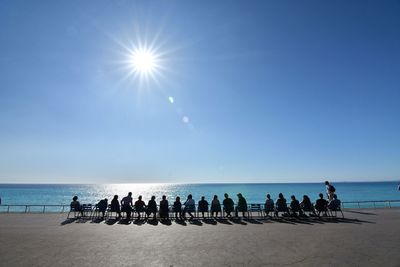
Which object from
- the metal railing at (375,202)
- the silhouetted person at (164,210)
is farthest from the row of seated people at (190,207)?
the metal railing at (375,202)

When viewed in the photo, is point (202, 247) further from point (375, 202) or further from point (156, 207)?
point (375, 202)

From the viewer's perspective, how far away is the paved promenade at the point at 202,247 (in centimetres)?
700

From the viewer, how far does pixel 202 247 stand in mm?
8578

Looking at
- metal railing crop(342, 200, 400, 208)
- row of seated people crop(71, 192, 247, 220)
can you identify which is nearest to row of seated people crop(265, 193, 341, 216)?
row of seated people crop(71, 192, 247, 220)

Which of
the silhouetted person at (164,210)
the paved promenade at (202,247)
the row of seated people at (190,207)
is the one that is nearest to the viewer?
the paved promenade at (202,247)

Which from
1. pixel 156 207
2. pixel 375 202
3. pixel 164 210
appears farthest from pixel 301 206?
pixel 375 202

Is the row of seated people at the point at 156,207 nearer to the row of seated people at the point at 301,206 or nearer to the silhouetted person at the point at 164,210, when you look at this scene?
the silhouetted person at the point at 164,210

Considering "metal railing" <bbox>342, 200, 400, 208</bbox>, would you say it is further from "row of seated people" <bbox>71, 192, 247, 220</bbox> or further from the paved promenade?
the paved promenade

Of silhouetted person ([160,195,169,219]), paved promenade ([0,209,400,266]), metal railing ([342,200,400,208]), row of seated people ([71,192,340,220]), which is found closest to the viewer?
paved promenade ([0,209,400,266])

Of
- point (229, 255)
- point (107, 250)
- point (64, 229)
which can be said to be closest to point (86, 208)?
point (64, 229)

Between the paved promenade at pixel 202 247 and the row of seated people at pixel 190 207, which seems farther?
the row of seated people at pixel 190 207

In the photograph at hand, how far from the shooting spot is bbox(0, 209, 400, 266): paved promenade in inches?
276

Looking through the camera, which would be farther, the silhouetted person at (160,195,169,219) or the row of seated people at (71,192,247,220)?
the row of seated people at (71,192,247,220)

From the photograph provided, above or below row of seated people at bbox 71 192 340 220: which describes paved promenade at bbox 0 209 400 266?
below
